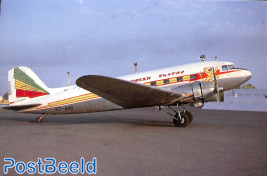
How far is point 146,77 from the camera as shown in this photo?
39.6 feet

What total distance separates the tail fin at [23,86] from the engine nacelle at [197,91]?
717cm

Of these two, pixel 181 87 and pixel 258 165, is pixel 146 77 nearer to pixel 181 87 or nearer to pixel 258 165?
pixel 181 87

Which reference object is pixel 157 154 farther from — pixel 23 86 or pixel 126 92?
pixel 23 86

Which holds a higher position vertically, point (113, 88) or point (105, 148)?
point (113, 88)

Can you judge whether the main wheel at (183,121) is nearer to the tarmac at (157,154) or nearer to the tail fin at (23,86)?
the tarmac at (157,154)

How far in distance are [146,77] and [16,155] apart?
24.9 ft

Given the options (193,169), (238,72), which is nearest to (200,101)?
(238,72)

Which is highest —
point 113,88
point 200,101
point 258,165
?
point 113,88

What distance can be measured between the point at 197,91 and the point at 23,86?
872 centimetres

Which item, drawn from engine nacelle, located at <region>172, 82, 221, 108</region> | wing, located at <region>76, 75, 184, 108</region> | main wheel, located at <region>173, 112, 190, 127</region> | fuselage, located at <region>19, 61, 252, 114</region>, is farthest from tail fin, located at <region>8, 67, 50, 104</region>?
engine nacelle, located at <region>172, 82, 221, 108</region>

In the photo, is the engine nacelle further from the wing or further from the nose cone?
the nose cone

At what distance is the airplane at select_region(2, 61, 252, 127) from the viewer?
10273 mm

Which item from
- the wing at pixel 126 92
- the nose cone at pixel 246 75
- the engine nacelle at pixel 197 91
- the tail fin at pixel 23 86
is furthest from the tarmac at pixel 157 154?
→ the tail fin at pixel 23 86

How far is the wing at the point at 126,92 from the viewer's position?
920 centimetres
